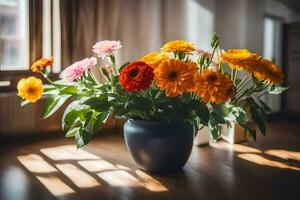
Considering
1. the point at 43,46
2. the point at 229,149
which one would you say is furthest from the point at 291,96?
the point at 43,46

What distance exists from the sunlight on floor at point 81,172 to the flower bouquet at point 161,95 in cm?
9

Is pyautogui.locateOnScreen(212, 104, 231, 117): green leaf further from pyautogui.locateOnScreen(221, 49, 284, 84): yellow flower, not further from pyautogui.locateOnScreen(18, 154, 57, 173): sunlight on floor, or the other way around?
pyautogui.locateOnScreen(18, 154, 57, 173): sunlight on floor

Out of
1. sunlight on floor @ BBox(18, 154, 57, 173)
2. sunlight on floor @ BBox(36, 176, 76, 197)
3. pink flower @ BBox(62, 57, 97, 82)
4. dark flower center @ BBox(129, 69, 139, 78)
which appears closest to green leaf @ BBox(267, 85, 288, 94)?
dark flower center @ BBox(129, 69, 139, 78)

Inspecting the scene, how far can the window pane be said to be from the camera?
218 centimetres

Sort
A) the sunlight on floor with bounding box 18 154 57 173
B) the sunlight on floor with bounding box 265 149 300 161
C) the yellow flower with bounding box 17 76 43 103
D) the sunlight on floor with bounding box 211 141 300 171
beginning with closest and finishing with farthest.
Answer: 1. the yellow flower with bounding box 17 76 43 103
2. the sunlight on floor with bounding box 18 154 57 173
3. the sunlight on floor with bounding box 211 141 300 171
4. the sunlight on floor with bounding box 265 149 300 161

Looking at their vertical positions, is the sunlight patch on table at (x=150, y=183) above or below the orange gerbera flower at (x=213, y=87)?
below

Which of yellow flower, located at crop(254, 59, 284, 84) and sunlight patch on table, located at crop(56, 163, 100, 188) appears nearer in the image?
yellow flower, located at crop(254, 59, 284, 84)

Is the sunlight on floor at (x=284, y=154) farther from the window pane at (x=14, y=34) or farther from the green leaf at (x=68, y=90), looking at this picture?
the window pane at (x=14, y=34)

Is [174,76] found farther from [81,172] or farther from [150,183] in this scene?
[81,172]

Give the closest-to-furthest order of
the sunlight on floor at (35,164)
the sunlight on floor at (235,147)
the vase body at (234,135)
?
the sunlight on floor at (35,164)
the sunlight on floor at (235,147)
the vase body at (234,135)

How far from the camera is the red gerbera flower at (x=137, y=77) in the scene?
1081mm

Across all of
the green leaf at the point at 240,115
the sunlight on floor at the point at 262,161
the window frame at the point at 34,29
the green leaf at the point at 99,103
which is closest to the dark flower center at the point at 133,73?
the green leaf at the point at 99,103

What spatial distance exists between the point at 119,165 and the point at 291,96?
86.3 inches

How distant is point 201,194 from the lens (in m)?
1.15
